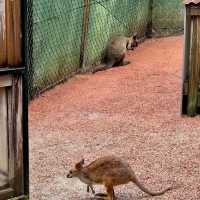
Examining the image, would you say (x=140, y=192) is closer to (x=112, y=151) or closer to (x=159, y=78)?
(x=112, y=151)

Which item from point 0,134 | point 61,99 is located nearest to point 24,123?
point 0,134

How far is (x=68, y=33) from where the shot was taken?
10.1 meters

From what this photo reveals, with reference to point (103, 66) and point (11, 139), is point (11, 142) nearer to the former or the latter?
point (11, 139)

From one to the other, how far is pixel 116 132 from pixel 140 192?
1965mm

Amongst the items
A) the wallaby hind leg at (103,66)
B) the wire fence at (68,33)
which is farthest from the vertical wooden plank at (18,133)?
the wallaby hind leg at (103,66)

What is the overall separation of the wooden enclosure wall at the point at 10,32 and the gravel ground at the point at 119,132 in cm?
153

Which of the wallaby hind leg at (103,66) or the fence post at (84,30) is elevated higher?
the fence post at (84,30)

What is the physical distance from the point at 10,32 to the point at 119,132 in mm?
3235

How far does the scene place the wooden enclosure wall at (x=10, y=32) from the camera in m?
4.36

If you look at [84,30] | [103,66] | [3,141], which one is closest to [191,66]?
[84,30]

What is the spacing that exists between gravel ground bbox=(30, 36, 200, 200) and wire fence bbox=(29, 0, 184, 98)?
290 millimetres

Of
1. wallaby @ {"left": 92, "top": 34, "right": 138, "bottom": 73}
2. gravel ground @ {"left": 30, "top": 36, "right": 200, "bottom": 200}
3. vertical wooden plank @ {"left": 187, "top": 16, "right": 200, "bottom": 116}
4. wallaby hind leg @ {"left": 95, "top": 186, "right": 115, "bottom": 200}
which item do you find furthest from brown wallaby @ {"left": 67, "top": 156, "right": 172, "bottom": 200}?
wallaby @ {"left": 92, "top": 34, "right": 138, "bottom": 73}

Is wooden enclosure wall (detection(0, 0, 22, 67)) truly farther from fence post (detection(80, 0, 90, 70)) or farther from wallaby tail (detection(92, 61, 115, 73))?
wallaby tail (detection(92, 61, 115, 73))

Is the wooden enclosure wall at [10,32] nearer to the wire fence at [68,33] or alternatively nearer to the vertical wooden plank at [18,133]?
the vertical wooden plank at [18,133]
